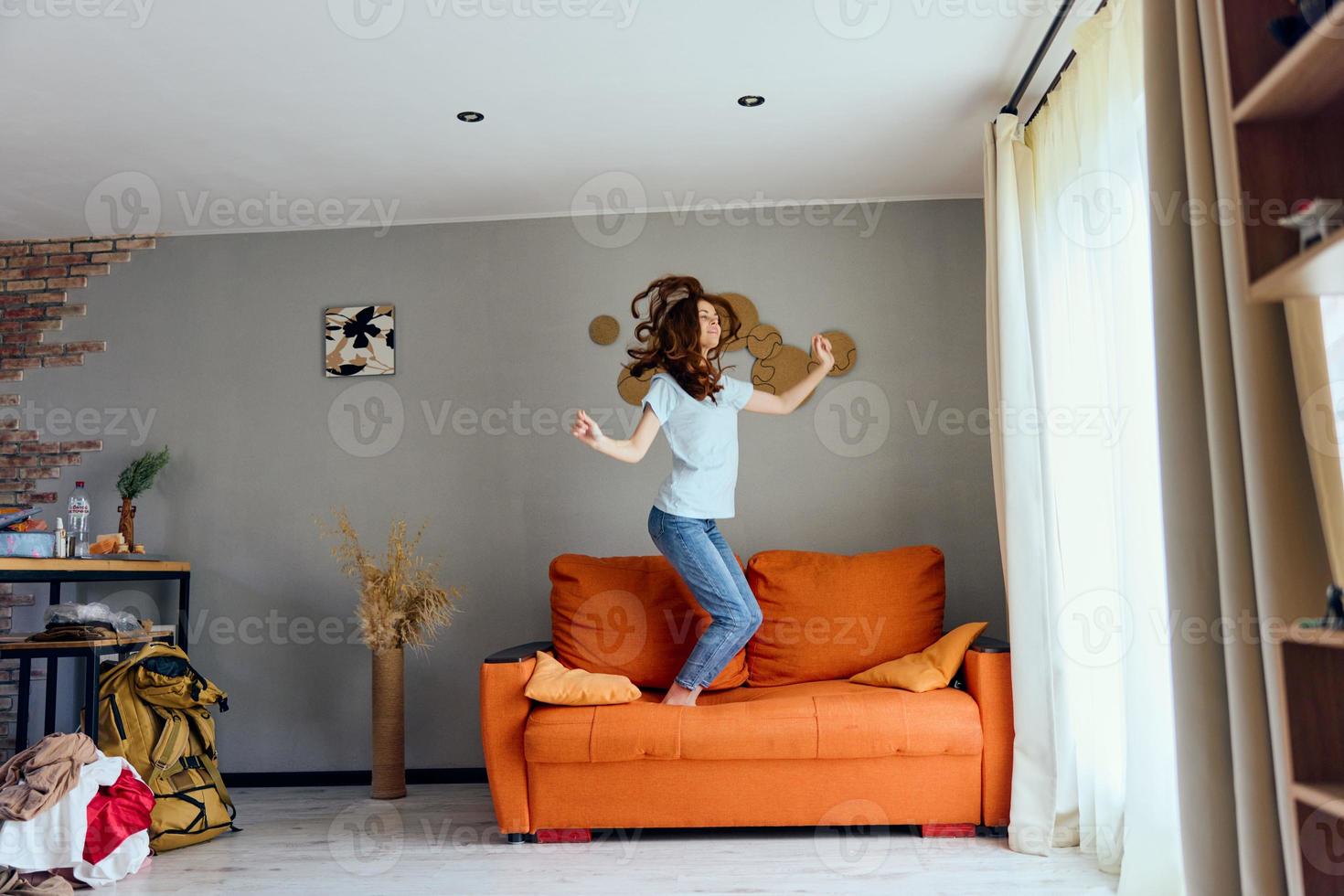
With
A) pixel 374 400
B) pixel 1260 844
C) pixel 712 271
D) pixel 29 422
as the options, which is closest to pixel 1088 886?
pixel 1260 844

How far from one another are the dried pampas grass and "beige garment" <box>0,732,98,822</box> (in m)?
1.16

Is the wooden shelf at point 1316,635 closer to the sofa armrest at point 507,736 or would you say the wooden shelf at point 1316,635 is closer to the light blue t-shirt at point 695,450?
the light blue t-shirt at point 695,450

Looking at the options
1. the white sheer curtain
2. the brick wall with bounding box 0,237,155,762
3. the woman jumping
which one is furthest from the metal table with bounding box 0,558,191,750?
the white sheer curtain

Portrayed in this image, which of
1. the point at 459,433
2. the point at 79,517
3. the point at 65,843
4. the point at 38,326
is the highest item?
the point at 38,326

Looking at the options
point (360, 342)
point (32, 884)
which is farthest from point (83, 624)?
point (360, 342)

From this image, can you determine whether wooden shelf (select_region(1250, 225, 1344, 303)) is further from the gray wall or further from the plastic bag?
the plastic bag

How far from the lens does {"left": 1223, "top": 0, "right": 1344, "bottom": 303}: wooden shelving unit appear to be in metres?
1.58

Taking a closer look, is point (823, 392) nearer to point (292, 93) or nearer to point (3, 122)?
point (292, 93)

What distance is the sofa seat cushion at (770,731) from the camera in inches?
131

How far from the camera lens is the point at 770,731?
3355 mm

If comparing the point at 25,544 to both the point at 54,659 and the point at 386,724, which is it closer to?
the point at 54,659

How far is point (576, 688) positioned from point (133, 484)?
2.46 metres

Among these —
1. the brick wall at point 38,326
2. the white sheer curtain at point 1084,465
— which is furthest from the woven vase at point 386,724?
the white sheer curtain at point 1084,465

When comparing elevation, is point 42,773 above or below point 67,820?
above
